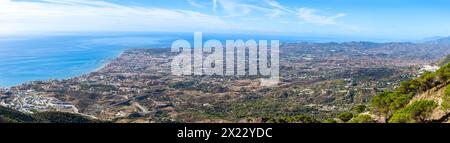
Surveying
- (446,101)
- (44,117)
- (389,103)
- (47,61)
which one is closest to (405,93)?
(389,103)

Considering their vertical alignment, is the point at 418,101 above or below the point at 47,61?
above

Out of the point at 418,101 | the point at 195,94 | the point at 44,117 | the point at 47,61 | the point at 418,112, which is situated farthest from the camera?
the point at 47,61

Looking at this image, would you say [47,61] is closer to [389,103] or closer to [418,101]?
[389,103]

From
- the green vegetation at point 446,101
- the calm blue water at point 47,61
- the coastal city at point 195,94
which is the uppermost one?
the green vegetation at point 446,101

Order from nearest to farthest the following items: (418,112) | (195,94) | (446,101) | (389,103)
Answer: (446,101)
(418,112)
(389,103)
(195,94)

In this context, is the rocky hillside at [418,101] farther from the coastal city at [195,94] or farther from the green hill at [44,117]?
the green hill at [44,117]

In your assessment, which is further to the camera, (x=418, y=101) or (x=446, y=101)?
(x=418, y=101)

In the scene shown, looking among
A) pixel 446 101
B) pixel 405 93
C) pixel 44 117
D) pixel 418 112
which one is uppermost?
pixel 446 101

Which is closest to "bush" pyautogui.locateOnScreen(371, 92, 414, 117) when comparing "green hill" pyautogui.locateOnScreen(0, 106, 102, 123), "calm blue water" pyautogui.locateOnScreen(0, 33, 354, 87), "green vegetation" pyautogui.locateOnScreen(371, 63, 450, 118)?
"green vegetation" pyautogui.locateOnScreen(371, 63, 450, 118)

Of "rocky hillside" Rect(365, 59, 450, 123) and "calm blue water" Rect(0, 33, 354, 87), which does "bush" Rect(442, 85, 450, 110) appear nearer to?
"rocky hillside" Rect(365, 59, 450, 123)

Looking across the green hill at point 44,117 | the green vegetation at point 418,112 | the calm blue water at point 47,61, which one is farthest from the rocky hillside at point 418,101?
the calm blue water at point 47,61

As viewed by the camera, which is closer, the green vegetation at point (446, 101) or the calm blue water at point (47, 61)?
the green vegetation at point (446, 101)
